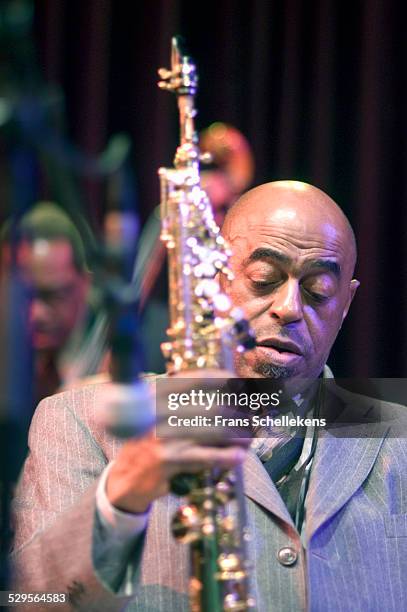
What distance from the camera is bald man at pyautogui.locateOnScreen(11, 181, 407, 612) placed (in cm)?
158

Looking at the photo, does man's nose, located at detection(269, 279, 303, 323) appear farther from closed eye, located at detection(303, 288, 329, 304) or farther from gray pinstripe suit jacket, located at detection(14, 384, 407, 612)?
gray pinstripe suit jacket, located at detection(14, 384, 407, 612)

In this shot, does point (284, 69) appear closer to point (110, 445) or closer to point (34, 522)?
point (110, 445)

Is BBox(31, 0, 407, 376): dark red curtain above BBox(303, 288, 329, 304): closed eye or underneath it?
above

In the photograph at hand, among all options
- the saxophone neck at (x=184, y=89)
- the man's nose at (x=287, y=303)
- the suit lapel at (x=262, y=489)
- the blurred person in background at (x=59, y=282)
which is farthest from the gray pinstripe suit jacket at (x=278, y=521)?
the saxophone neck at (x=184, y=89)

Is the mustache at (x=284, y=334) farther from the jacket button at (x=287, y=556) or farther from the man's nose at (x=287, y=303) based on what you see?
the jacket button at (x=287, y=556)

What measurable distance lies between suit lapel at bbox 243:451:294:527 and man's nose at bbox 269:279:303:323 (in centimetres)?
26

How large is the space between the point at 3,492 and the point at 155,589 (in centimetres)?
62

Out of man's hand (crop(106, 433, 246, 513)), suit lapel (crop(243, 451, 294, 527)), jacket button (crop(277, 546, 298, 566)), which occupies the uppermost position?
man's hand (crop(106, 433, 246, 513))

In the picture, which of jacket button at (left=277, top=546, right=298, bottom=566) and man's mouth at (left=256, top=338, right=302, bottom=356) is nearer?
jacket button at (left=277, top=546, right=298, bottom=566)

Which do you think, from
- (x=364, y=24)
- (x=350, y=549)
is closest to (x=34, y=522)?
(x=350, y=549)

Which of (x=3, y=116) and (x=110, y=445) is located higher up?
(x=3, y=116)

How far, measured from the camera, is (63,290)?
1.79 m

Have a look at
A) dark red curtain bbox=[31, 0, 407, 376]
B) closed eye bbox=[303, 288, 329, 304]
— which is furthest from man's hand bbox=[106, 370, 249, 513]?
dark red curtain bbox=[31, 0, 407, 376]

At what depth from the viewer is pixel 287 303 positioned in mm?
1780
